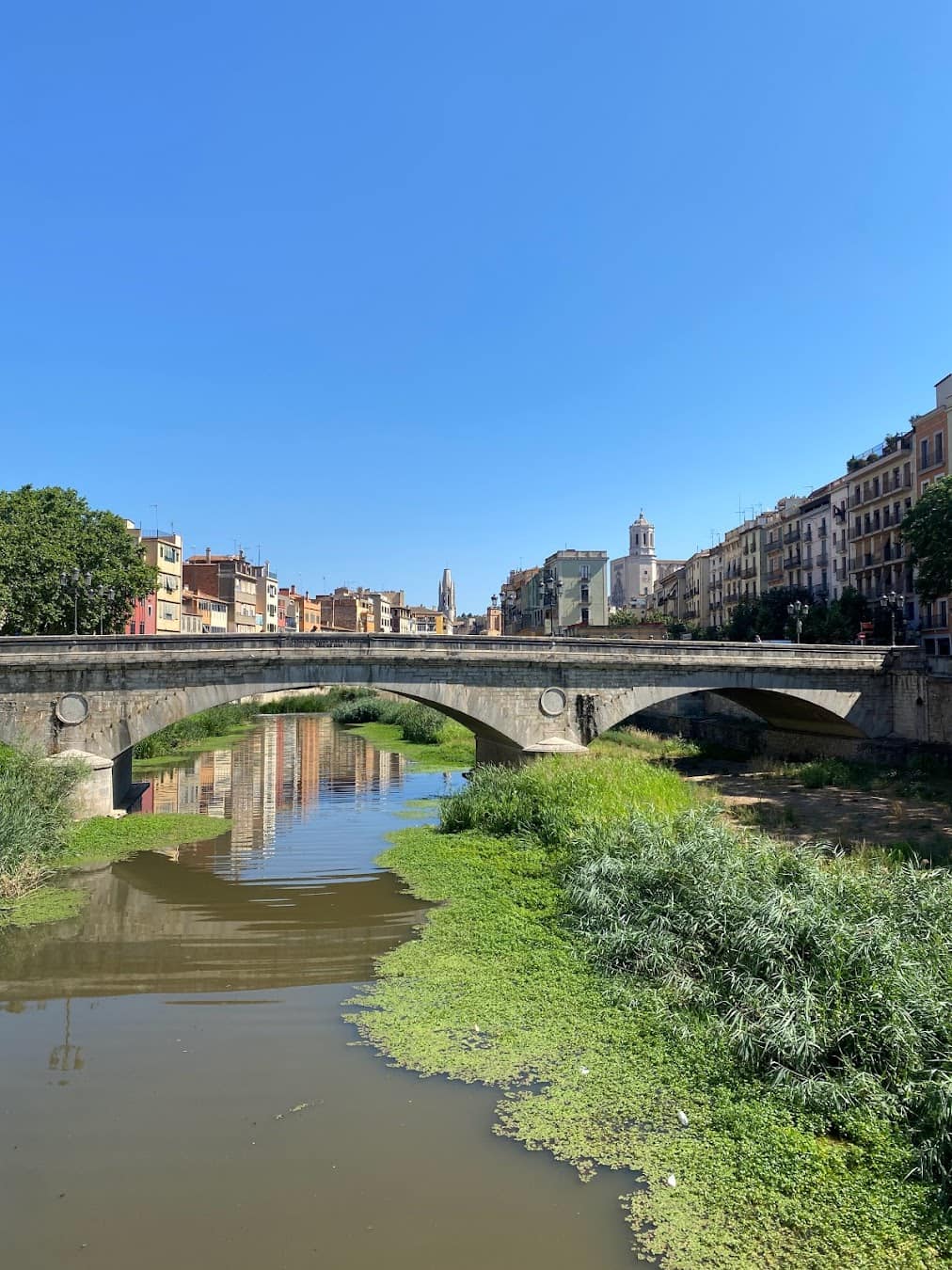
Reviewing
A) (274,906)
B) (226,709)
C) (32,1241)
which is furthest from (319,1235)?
(226,709)

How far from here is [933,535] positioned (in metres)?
35.7

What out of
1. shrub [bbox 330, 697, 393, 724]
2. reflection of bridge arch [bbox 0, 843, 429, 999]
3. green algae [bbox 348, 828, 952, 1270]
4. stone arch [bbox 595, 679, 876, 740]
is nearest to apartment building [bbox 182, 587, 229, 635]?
shrub [bbox 330, 697, 393, 724]

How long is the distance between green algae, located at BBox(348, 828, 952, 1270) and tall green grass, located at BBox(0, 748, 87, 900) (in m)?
9.12

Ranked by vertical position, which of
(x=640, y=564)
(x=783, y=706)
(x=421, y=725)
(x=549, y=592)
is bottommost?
(x=421, y=725)

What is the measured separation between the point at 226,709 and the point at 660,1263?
180 feet

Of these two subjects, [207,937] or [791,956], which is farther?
[207,937]

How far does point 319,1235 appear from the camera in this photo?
6.89 metres

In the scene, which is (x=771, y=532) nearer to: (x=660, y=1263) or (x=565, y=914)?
(x=565, y=914)

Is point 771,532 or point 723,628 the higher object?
point 771,532

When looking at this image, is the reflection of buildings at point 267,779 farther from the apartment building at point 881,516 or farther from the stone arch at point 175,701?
the apartment building at point 881,516

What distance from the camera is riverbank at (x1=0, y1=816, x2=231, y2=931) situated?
16297 mm

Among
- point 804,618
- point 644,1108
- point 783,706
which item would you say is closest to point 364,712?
point 804,618

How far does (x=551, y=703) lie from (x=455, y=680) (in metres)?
3.59

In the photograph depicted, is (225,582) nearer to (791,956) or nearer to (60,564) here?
(60,564)
